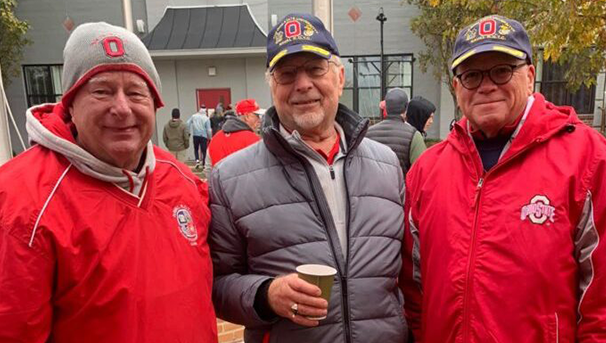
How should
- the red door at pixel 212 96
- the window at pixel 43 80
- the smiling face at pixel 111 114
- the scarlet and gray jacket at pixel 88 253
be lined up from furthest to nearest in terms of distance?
the window at pixel 43 80, the red door at pixel 212 96, the smiling face at pixel 111 114, the scarlet and gray jacket at pixel 88 253

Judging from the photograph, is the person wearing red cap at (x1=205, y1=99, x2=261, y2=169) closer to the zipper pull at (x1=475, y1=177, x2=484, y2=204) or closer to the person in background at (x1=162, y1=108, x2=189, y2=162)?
the zipper pull at (x1=475, y1=177, x2=484, y2=204)

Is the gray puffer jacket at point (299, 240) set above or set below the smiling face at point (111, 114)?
below

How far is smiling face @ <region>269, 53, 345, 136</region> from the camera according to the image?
6.97 feet

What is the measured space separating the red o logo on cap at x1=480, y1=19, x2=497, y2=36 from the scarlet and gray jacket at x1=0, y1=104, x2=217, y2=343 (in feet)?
4.97

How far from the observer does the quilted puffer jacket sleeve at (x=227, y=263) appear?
2025 millimetres

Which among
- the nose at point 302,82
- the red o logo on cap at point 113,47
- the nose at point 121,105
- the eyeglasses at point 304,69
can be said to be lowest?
the nose at point 121,105

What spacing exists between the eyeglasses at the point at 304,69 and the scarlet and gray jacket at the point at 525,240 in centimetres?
71

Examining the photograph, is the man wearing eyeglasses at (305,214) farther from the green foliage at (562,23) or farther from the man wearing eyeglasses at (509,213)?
the green foliage at (562,23)

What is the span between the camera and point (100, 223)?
1654 millimetres

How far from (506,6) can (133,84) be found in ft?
22.1

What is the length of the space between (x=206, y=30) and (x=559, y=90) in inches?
534

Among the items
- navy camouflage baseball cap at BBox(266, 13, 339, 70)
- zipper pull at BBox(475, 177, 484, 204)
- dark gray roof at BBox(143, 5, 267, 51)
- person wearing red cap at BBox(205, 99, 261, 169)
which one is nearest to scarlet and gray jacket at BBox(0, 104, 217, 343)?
navy camouflage baseball cap at BBox(266, 13, 339, 70)

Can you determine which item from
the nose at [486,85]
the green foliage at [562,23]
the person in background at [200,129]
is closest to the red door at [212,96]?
the person in background at [200,129]

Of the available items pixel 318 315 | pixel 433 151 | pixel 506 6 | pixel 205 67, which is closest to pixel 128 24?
pixel 506 6
